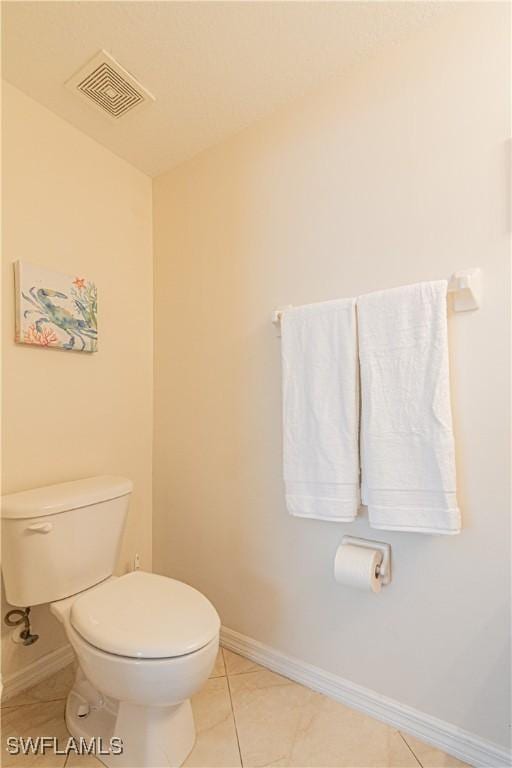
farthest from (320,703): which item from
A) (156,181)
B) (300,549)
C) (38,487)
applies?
(156,181)

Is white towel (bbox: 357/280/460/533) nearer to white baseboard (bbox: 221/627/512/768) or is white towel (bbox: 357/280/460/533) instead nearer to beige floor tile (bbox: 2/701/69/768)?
white baseboard (bbox: 221/627/512/768)

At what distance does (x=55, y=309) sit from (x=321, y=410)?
3.57 feet

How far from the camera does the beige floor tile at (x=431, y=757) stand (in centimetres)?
107

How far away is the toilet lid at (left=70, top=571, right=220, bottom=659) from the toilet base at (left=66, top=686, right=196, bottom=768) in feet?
0.82

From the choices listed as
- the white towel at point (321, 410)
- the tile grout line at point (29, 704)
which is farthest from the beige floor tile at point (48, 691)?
the white towel at point (321, 410)

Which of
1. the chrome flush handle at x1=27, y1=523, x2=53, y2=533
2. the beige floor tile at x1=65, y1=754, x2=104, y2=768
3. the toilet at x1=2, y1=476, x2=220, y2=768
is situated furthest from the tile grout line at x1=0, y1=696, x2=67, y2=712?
the chrome flush handle at x1=27, y1=523, x2=53, y2=533

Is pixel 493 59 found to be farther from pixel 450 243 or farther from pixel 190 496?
pixel 190 496

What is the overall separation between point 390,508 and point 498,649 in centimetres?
47

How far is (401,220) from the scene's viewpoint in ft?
4.00

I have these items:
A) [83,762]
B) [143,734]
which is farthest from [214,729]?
[83,762]

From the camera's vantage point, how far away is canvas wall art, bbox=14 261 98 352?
1.36m

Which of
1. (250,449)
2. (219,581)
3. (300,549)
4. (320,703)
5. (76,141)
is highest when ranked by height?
(76,141)

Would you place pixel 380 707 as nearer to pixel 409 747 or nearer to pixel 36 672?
pixel 409 747

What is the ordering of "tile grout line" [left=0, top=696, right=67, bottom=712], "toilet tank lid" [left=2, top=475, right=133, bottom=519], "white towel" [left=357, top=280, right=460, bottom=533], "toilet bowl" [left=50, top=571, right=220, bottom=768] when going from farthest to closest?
1. "tile grout line" [left=0, top=696, right=67, bottom=712]
2. "toilet tank lid" [left=2, top=475, right=133, bottom=519]
3. "white towel" [left=357, top=280, right=460, bottom=533]
4. "toilet bowl" [left=50, top=571, right=220, bottom=768]
